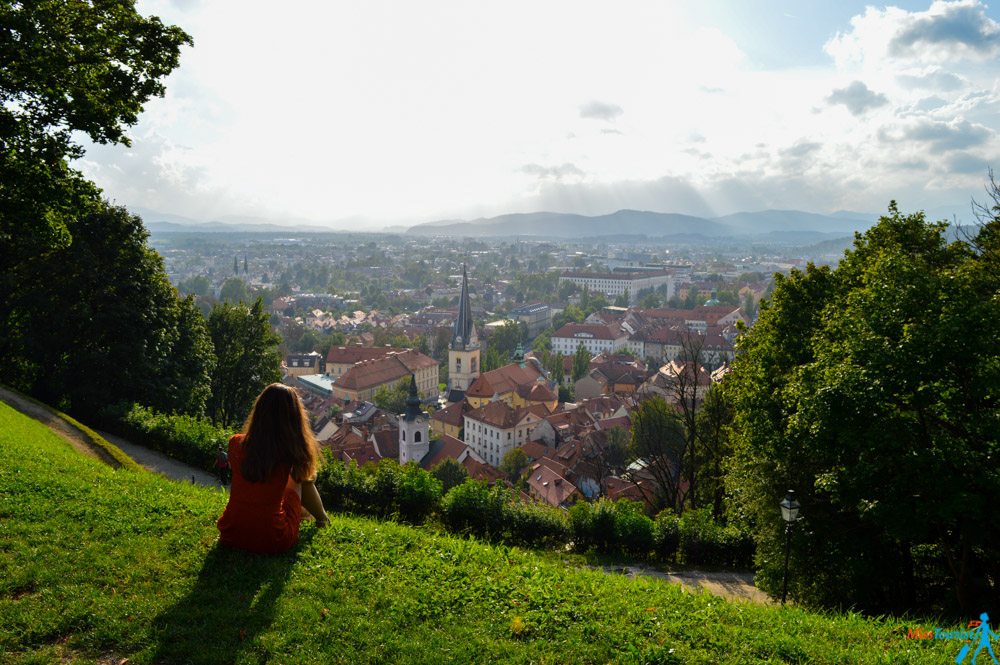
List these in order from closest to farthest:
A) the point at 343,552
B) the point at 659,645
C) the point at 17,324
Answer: the point at 659,645, the point at 343,552, the point at 17,324

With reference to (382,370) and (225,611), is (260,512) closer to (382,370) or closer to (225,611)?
(225,611)

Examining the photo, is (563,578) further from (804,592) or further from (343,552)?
(804,592)

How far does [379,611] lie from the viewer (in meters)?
4.22

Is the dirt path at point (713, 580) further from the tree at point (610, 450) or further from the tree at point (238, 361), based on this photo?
the tree at point (610, 450)

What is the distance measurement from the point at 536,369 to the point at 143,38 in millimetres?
52994

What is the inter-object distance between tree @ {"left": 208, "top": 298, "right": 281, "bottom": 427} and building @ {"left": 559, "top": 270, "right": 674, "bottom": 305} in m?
137

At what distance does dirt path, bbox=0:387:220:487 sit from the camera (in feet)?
35.5

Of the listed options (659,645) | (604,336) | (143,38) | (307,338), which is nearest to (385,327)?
(307,338)

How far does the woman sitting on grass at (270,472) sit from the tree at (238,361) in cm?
1643

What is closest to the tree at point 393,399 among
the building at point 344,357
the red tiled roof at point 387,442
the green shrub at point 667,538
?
the red tiled roof at point 387,442

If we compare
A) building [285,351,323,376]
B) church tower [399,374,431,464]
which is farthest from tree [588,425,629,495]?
building [285,351,323,376]

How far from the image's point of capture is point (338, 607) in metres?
4.20

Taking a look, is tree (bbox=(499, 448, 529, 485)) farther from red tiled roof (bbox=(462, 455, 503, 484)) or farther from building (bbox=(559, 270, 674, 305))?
building (bbox=(559, 270, 674, 305))

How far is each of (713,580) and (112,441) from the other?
35.8ft
